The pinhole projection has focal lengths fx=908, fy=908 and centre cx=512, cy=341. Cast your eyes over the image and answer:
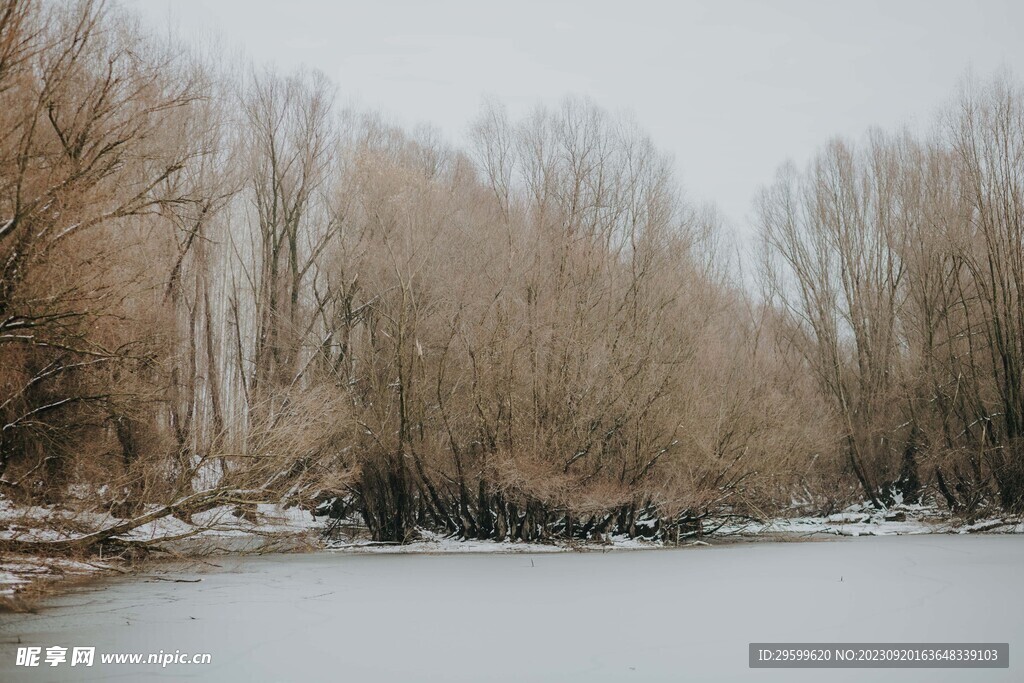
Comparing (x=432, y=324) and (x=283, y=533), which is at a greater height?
(x=432, y=324)

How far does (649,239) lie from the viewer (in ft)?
83.3

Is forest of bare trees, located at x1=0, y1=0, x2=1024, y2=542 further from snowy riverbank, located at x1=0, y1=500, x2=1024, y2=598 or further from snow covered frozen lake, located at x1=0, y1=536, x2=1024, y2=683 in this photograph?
snow covered frozen lake, located at x1=0, y1=536, x2=1024, y2=683

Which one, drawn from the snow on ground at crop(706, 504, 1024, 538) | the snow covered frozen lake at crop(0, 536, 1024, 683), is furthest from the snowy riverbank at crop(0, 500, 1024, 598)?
the snow covered frozen lake at crop(0, 536, 1024, 683)

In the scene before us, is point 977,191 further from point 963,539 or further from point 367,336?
point 367,336

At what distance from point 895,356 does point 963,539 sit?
1054 cm

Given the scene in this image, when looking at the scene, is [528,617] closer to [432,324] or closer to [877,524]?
[432,324]

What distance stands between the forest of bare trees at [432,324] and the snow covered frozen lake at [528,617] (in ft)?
9.21

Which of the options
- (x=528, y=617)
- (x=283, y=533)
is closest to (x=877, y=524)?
(x=283, y=533)

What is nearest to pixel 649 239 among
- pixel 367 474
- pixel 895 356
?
pixel 367 474

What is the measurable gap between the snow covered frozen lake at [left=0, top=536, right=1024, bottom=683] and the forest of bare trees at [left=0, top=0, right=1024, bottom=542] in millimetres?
2807

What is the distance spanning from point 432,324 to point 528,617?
12.4 m

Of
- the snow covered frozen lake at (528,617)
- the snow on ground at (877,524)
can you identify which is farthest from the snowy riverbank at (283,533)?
the snow covered frozen lake at (528,617)

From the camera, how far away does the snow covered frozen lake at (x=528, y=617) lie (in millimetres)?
9477

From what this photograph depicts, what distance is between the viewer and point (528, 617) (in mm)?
12648
